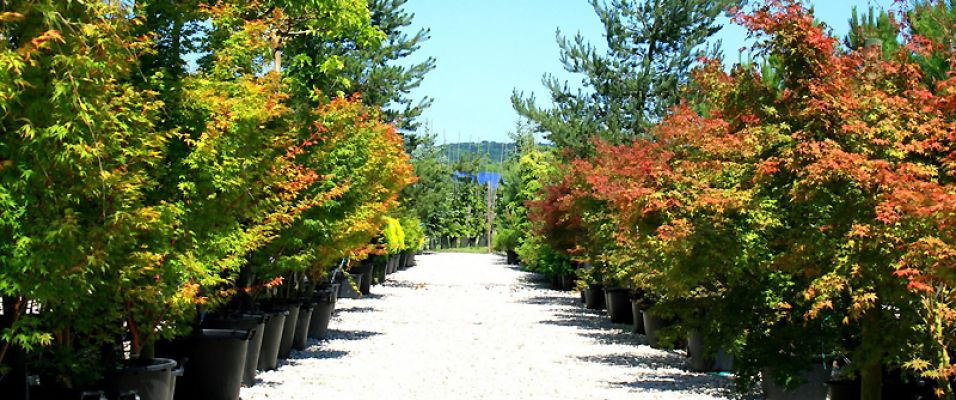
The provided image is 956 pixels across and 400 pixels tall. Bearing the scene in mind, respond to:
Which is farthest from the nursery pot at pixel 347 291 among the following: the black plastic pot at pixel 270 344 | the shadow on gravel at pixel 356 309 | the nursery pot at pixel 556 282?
the black plastic pot at pixel 270 344

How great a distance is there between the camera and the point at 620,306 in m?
20.2

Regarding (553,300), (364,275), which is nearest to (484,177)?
(364,275)

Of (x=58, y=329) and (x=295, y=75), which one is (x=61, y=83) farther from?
(x=295, y=75)

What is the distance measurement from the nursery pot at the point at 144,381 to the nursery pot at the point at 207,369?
167 centimetres

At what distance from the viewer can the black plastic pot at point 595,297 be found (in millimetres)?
23716

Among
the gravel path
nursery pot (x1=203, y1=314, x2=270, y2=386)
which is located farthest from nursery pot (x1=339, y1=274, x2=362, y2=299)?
nursery pot (x1=203, y1=314, x2=270, y2=386)

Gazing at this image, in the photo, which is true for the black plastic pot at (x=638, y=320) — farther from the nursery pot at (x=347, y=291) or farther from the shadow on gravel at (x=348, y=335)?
the nursery pot at (x=347, y=291)

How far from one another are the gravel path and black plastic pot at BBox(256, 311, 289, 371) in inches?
5.9

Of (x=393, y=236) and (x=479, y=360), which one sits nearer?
(x=479, y=360)

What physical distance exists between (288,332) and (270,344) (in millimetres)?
A: 1501

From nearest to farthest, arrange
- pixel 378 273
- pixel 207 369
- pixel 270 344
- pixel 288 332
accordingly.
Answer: pixel 207 369
pixel 270 344
pixel 288 332
pixel 378 273

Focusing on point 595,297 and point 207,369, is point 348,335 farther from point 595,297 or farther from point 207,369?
point 207,369

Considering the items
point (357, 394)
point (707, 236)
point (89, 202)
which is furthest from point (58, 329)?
point (707, 236)

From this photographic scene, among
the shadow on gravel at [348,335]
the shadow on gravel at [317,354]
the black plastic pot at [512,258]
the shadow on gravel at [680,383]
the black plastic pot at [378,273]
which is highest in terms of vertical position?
the black plastic pot at [512,258]
